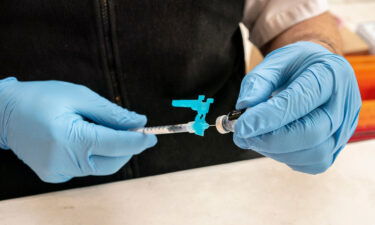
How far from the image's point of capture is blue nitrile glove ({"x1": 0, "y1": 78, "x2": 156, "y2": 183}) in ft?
1.78

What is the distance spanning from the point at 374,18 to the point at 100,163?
4.35 feet

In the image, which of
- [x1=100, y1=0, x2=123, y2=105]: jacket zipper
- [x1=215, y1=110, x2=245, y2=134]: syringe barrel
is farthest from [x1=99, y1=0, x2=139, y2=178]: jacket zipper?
[x1=215, y1=110, x2=245, y2=134]: syringe barrel

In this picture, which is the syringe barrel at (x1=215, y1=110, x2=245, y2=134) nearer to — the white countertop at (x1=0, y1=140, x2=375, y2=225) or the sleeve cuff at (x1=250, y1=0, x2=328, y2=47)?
the white countertop at (x1=0, y1=140, x2=375, y2=225)

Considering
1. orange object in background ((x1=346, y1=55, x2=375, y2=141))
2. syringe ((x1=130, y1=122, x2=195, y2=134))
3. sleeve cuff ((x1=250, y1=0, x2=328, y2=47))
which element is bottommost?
orange object in background ((x1=346, y1=55, x2=375, y2=141))

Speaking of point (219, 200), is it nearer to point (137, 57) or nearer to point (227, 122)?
point (227, 122)

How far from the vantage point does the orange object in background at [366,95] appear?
0.77 metres

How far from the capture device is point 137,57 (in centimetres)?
62

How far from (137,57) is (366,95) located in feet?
2.18

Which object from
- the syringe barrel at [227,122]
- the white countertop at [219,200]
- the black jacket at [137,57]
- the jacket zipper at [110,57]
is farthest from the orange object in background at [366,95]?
the jacket zipper at [110,57]

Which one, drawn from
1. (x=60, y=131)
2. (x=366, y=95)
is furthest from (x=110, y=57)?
(x=366, y=95)

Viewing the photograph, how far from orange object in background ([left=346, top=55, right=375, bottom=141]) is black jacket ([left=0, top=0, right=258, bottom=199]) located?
1.09 ft

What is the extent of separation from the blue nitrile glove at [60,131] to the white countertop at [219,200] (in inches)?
2.1

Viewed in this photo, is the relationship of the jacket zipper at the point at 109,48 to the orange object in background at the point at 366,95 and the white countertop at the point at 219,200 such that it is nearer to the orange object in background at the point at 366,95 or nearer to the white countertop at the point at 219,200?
the white countertop at the point at 219,200

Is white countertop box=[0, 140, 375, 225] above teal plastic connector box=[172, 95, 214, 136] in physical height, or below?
below
